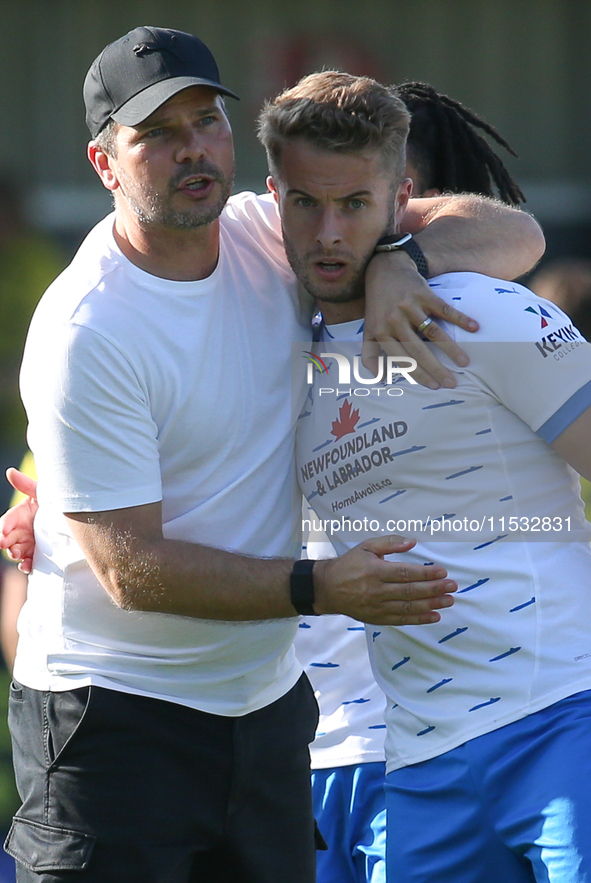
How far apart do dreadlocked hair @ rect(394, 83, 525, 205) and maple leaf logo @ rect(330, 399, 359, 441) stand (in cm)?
80

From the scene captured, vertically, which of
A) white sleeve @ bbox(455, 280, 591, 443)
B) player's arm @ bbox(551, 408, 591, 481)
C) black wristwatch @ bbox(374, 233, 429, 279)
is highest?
black wristwatch @ bbox(374, 233, 429, 279)

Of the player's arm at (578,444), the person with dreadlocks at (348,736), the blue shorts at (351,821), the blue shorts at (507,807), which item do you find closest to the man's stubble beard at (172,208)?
the person with dreadlocks at (348,736)

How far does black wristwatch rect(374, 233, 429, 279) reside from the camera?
2227mm

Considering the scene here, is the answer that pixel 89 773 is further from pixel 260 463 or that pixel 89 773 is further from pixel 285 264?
pixel 285 264

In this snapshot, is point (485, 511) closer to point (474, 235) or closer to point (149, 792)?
point (474, 235)

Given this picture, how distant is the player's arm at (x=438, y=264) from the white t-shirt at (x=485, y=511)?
0.04 m

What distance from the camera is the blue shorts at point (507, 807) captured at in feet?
6.16

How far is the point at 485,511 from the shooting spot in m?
2.05

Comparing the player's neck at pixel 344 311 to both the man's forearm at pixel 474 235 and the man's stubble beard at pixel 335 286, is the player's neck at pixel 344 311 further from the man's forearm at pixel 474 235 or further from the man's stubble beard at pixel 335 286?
the man's forearm at pixel 474 235

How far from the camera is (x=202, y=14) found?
6.89 m

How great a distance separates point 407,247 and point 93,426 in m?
0.71

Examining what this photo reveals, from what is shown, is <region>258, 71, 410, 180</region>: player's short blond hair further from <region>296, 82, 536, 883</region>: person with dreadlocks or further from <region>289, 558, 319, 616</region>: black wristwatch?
<region>289, 558, 319, 616</region>: black wristwatch

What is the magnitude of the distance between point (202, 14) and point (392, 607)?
227 inches

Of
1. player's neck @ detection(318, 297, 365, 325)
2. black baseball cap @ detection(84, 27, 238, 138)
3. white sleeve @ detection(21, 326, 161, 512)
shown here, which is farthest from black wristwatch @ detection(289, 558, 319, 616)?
black baseball cap @ detection(84, 27, 238, 138)
